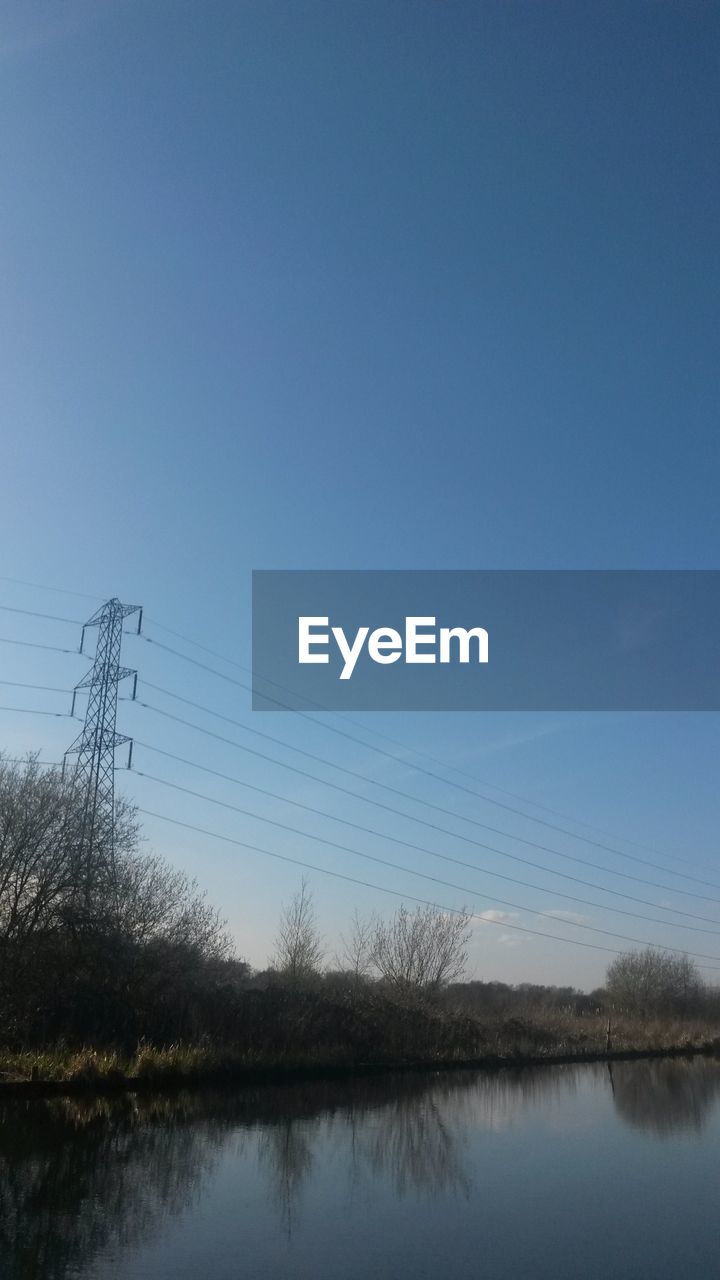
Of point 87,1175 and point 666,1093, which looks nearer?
point 87,1175

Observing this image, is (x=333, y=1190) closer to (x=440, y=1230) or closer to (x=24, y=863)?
(x=440, y=1230)

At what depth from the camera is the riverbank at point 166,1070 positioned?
24.0 metres

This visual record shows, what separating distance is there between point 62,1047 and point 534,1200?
56.3ft

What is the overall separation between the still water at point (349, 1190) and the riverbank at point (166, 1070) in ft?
5.11

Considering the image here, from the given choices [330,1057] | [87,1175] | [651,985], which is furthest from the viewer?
[651,985]

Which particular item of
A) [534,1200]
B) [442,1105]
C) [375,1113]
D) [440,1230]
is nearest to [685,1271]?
[440,1230]

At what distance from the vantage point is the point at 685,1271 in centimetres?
1025

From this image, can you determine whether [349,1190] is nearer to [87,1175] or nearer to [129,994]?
[87,1175]

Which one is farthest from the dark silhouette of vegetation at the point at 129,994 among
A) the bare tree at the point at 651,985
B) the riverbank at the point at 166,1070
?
the bare tree at the point at 651,985

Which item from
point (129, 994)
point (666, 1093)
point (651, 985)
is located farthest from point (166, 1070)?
point (651, 985)

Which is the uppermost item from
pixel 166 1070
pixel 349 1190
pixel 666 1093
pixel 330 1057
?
pixel 166 1070

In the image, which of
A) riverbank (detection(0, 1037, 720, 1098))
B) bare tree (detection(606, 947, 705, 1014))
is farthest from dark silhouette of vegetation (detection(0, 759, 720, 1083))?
bare tree (detection(606, 947, 705, 1014))

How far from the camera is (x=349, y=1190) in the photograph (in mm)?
14000

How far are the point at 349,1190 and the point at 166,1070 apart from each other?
1466 cm
